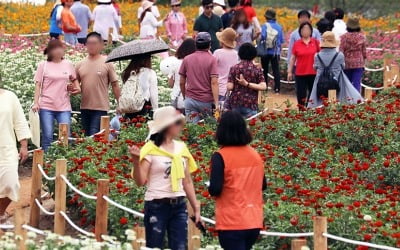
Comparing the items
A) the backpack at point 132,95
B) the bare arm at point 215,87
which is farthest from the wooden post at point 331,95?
the backpack at point 132,95

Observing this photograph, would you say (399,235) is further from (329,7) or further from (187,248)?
(329,7)

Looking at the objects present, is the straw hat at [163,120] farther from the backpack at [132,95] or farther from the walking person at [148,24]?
the walking person at [148,24]

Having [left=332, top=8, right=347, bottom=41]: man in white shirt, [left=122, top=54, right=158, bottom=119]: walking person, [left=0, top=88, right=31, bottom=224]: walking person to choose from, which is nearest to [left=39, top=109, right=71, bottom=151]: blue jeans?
[left=122, top=54, right=158, bottom=119]: walking person

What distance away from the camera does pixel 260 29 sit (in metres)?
20.0

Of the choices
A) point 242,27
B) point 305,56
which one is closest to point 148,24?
point 242,27

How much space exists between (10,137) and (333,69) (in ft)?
19.5

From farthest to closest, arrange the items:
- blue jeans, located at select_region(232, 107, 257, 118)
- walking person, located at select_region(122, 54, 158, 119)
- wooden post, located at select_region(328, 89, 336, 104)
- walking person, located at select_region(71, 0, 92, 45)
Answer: walking person, located at select_region(71, 0, 92, 45) → wooden post, located at select_region(328, 89, 336, 104) → blue jeans, located at select_region(232, 107, 257, 118) → walking person, located at select_region(122, 54, 158, 119)

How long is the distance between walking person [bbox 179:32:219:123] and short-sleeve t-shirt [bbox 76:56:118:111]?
81 cm

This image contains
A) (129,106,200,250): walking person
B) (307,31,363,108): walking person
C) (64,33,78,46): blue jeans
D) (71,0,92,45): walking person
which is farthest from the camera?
(71,0,92,45): walking person

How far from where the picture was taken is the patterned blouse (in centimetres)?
1394

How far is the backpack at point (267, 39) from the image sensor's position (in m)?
20.0

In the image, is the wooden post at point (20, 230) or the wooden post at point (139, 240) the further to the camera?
the wooden post at point (20, 230)

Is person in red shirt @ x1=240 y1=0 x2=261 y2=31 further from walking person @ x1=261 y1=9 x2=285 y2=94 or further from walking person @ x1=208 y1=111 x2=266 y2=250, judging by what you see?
walking person @ x1=208 y1=111 x2=266 y2=250

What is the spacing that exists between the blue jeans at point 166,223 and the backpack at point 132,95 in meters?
4.69
